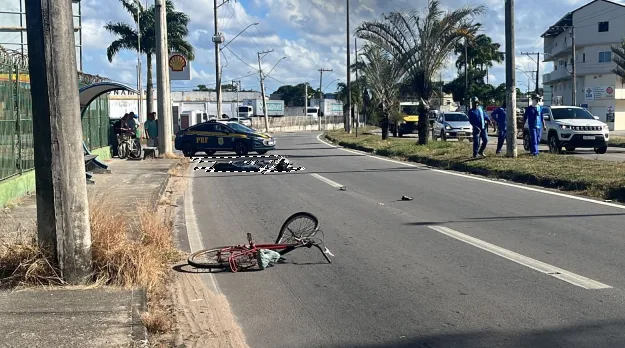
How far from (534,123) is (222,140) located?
1295 centimetres

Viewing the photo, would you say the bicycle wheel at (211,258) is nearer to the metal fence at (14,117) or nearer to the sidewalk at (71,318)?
the sidewalk at (71,318)

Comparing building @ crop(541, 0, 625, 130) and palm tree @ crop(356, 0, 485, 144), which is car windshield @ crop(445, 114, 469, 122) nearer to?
palm tree @ crop(356, 0, 485, 144)

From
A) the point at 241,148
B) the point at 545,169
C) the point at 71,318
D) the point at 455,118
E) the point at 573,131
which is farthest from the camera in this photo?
the point at 455,118

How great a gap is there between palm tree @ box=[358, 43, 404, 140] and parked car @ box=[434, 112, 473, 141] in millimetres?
2834

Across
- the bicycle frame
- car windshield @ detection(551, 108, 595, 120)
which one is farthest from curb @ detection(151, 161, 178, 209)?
car windshield @ detection(551, 108, 595, 120)

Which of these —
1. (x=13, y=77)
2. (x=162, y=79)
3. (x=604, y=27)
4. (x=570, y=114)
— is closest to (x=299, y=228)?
(x=13, y=77)

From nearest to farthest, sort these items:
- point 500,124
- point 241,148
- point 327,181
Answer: point 327,181
point 500,124
point 241,148

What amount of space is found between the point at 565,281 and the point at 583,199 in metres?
5.98

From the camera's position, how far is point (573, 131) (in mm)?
23406

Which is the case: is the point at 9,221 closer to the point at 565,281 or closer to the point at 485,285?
the point at 485,285

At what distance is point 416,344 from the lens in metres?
5.36

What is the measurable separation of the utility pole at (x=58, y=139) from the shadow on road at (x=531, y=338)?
9.05ft

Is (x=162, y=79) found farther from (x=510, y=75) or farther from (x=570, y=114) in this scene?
(x=570, y=114)

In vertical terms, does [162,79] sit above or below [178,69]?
below
